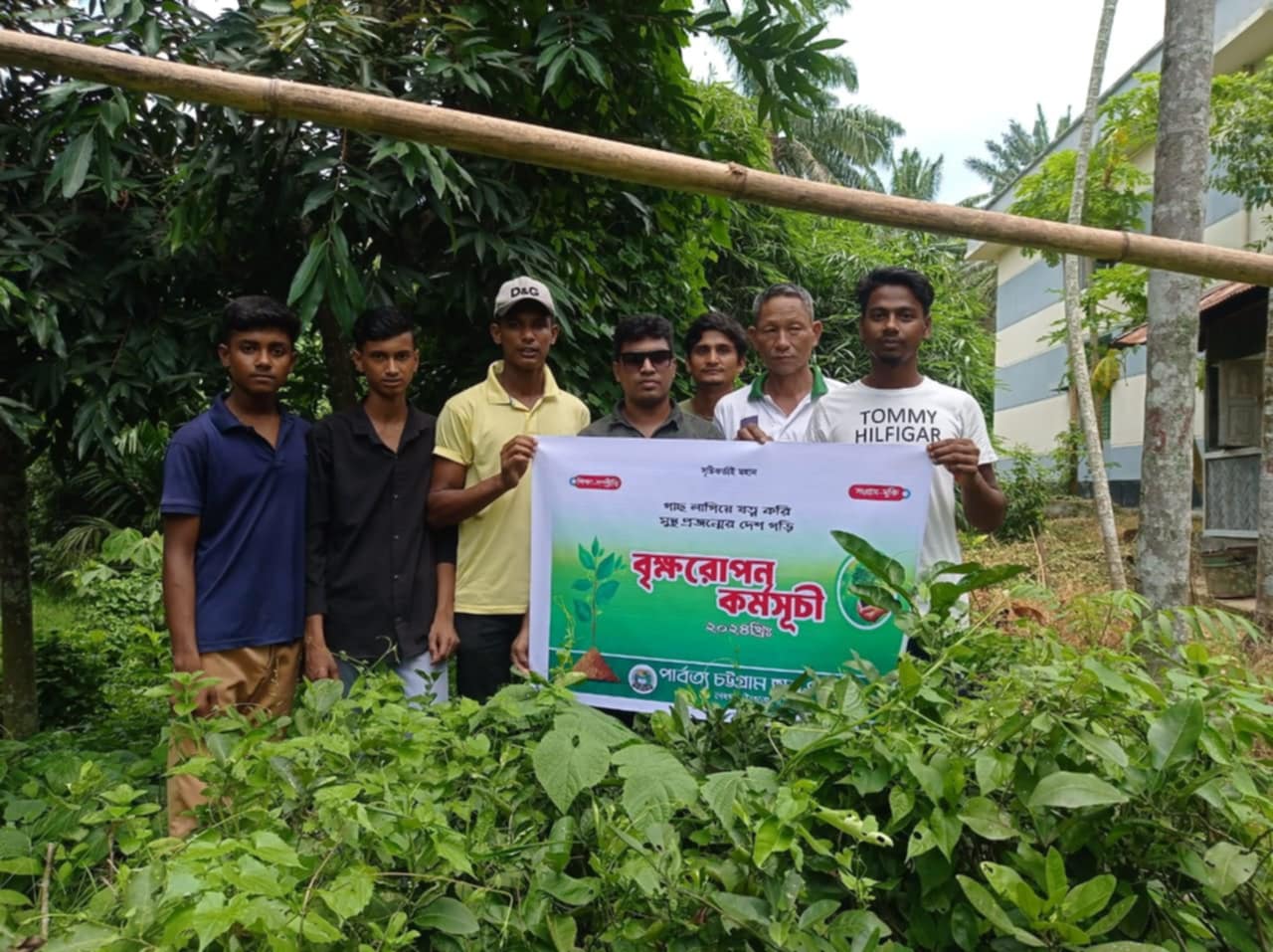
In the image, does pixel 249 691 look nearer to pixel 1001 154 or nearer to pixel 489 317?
pixel 489 317

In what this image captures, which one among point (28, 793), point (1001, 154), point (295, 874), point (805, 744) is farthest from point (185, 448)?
point (1001, 154)

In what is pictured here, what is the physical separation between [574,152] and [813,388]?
6.23ft

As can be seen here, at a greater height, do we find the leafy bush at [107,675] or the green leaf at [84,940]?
the green leaf at [84,940]

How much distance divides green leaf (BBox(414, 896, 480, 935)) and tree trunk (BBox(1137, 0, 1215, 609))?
2917 mm

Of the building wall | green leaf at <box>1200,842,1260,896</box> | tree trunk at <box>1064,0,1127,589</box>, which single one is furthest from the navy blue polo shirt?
the building wall

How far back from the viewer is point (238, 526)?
2.87 metres

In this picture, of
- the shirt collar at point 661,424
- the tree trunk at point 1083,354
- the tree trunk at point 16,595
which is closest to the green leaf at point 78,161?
the tree trunk at point 16,595

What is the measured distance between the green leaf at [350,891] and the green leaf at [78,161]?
96.0 inches

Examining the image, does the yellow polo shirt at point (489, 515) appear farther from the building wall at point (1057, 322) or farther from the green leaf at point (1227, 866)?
the building wall at point (1057, 322)

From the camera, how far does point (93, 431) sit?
3412 mm

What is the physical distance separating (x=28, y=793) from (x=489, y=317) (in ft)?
8.59

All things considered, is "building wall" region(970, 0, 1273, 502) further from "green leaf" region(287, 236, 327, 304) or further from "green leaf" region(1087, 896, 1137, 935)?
"green leaf" region(1087, 896, 1137, 935)

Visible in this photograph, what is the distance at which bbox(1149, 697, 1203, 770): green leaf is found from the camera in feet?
4.00

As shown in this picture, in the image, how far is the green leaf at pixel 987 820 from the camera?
3.99 feet
